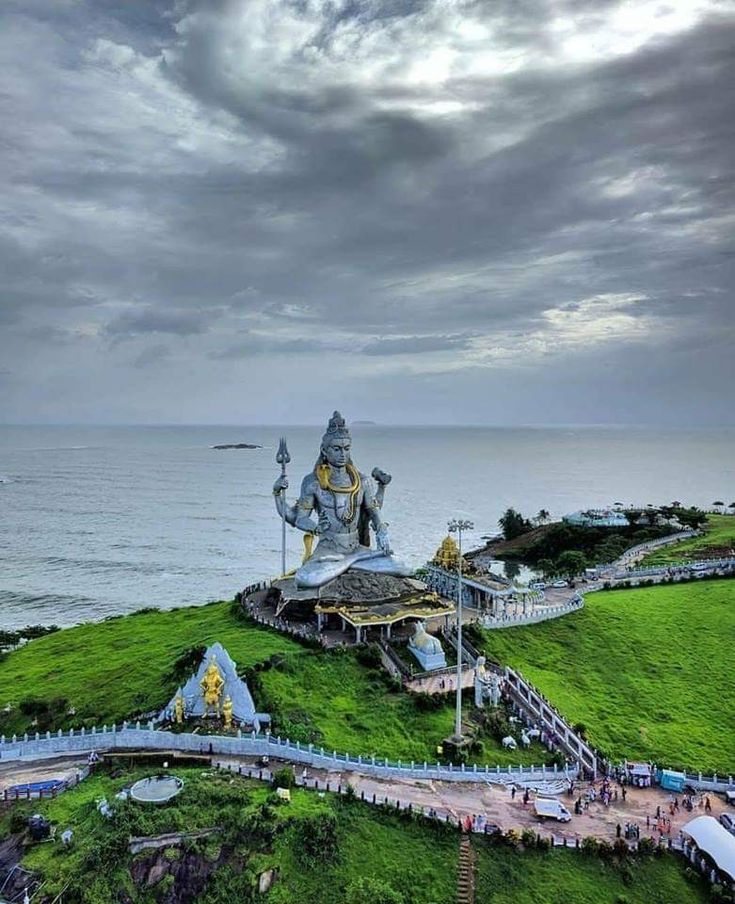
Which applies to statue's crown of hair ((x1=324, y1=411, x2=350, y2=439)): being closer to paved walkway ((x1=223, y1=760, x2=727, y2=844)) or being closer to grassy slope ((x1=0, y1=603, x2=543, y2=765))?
grassy slope ((x1=0, y1=603, x2=543, y2=765))

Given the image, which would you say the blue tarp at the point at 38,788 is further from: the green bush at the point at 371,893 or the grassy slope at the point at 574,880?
the grassy slope at the point at 574,880

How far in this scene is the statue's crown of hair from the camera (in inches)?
1680

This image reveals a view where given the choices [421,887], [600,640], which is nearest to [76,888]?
[421,887]

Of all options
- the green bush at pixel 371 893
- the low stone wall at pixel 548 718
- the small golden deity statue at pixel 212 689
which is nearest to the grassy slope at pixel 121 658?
the small golden deity statue at pixel 212 689

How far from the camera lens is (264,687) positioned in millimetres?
30906

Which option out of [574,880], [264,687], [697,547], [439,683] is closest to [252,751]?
[264,687]

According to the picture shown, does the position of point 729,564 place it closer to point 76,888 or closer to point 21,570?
point 76,888

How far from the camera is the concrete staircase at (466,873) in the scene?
20828 millimetres

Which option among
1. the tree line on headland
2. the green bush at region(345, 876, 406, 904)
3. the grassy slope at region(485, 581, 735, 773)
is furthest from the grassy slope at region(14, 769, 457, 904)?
the tree line on headland

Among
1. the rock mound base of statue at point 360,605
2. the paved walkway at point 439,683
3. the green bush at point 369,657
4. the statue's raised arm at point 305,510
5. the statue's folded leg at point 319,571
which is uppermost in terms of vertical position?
the statue's raised arm at point 305,510

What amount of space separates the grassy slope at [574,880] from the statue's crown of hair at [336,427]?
2463cm

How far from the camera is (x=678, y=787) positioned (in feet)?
88.8

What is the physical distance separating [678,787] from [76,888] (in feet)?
68.2

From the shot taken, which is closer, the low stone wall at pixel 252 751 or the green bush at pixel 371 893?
the green bush at pixel 371 893
